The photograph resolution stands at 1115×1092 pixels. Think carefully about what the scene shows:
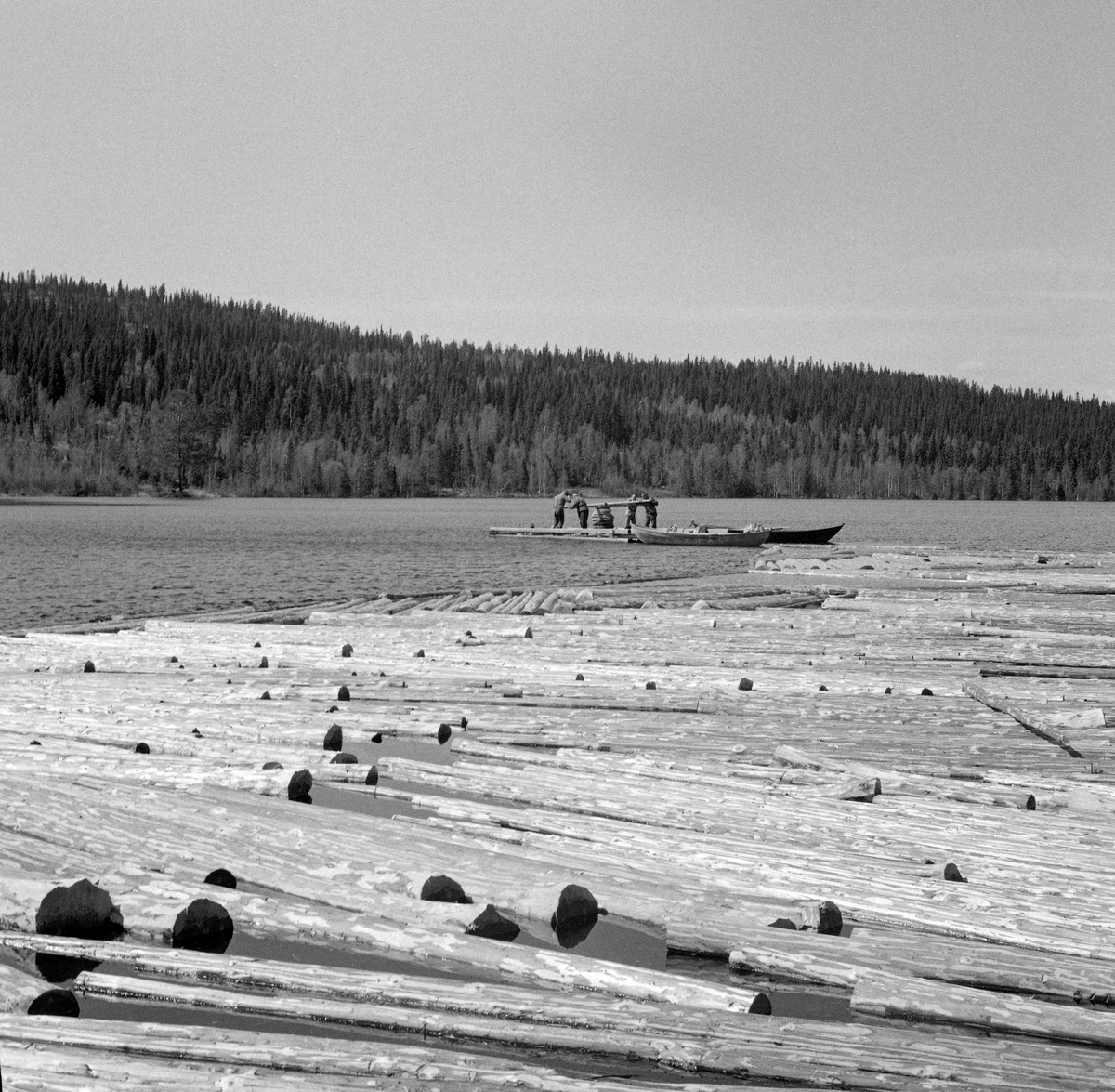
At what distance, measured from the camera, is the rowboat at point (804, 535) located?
48.3 m

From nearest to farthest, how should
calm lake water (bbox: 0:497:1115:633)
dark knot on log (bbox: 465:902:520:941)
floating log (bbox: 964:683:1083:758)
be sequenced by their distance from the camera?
dark knot on log (bbox: 465:902:520:941)
floating log (bbox: 964:683:1083:758)
calm lake water (bbox: 0:497:1115:633)

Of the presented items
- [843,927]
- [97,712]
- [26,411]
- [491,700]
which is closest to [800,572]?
[491,700]

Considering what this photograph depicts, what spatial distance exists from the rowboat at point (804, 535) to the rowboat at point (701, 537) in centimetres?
99

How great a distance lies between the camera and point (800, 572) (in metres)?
24.7

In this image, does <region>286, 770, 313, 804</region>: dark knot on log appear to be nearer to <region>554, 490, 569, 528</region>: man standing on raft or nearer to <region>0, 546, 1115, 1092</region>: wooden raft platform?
<region>0, 546, 1115, 1092</region>: wooden raft platform

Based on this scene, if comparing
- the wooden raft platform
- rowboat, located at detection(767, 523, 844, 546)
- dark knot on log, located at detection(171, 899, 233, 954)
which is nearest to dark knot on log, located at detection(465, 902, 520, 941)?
the wooden raft platform

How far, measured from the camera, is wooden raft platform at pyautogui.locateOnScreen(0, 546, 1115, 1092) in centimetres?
316

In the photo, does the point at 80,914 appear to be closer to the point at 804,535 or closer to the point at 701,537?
the point at 701,537

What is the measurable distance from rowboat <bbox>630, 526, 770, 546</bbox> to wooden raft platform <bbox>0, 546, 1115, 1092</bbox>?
36795 mm

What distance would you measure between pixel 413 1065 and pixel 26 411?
21026cm

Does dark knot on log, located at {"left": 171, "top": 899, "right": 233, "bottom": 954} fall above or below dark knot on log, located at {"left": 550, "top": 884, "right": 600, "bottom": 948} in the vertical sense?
below

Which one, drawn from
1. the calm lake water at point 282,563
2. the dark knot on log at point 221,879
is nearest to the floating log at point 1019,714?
the dark knot on log at point 221,879

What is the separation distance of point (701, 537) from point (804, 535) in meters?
5.19

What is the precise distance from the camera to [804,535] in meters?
49.3
